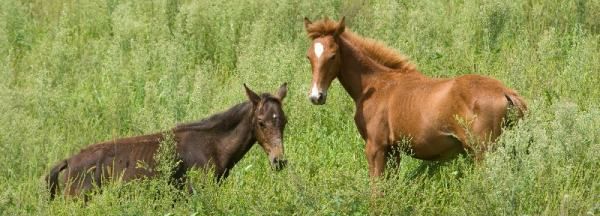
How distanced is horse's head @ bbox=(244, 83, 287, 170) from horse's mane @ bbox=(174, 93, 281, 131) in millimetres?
260

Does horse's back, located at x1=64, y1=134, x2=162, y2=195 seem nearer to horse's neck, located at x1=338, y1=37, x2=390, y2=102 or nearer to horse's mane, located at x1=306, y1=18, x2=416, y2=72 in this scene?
horse's neck, located at x1=338, y1=37, x2=390, y2=102

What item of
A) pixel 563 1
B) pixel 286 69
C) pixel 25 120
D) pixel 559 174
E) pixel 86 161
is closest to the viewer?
pixel 559 174

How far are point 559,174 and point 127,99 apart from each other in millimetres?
5589

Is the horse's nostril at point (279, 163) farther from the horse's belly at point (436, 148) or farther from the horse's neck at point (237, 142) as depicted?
the horse's belly at point (436, 148)

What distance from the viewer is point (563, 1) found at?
47.4 ft

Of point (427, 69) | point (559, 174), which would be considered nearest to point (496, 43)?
point (427, 69)

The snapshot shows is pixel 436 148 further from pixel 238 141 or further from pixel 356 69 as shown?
pixel 238 141

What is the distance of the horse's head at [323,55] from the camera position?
1079 cm

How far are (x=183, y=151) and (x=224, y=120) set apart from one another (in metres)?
0.45

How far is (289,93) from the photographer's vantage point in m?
12.8

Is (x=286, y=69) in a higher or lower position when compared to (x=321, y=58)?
lower

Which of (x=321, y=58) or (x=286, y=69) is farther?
(x=286, y=69)

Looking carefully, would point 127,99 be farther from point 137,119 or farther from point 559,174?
point 559,174

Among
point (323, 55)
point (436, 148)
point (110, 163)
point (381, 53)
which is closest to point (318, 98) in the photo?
→ point (323, 55)
